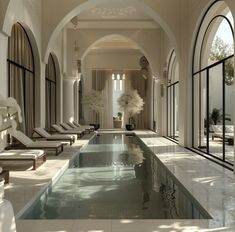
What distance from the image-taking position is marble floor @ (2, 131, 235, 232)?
12.2 ft

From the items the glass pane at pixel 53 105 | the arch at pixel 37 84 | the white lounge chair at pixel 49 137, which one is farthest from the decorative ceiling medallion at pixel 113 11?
the white lounge chair at pixel 49 137

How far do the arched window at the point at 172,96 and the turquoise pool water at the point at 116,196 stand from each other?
723 centimetres

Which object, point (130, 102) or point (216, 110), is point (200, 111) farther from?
point (130, 102)

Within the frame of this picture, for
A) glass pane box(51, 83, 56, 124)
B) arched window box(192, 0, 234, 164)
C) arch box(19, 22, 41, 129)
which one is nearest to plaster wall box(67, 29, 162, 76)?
glass pane box(51, 83, 56, 124)

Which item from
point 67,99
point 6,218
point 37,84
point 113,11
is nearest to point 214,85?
point 37,84

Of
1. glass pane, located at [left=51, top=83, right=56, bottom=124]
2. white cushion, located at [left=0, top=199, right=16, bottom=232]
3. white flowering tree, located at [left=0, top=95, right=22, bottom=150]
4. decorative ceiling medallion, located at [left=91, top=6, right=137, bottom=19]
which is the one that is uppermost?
decorative ceiling medallion, located at [left=91, top=6, right=137, bottom=19]

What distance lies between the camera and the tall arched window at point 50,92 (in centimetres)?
1562

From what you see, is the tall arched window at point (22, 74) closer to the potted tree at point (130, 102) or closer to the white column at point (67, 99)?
the white column at point (67, 99)

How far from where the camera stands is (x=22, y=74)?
1152 centimetres

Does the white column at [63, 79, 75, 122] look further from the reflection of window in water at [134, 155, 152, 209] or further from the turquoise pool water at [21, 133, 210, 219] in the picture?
the turquoise pool water at [21, 133, 210, 219]

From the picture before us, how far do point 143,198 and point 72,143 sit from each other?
766cm

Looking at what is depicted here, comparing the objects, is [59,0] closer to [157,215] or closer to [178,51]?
[178,51]

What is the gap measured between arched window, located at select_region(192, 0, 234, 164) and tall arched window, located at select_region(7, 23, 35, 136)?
509cm

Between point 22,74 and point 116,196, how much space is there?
6986 millimetres
